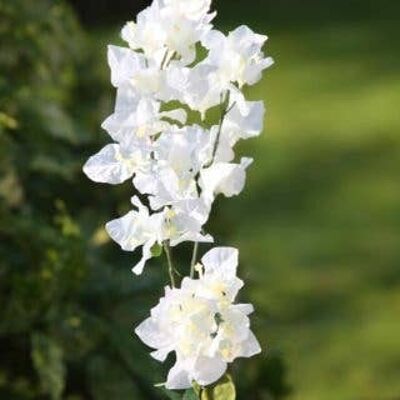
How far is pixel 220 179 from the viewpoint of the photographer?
1859mm

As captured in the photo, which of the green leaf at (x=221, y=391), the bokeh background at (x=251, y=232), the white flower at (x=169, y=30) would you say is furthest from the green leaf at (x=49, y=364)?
the white flower at (x=169, y=30)

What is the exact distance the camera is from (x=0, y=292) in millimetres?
3635

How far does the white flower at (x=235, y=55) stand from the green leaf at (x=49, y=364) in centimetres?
171

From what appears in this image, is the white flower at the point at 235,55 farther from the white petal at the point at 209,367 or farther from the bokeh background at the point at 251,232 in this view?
the bokeh background at the point at 251,232

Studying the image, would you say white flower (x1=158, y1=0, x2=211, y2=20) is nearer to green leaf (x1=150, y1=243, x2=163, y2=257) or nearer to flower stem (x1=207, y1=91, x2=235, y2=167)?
flower stem (x1=207, y1=91, x2=235, y2=167)

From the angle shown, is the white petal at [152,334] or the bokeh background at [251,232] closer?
the white petal at [152,334]

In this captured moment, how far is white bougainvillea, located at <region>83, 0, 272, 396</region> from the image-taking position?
183cm

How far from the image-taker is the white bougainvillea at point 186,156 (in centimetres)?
183

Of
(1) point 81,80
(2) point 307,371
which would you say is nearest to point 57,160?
(2) point 307,371

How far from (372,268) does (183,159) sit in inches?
178

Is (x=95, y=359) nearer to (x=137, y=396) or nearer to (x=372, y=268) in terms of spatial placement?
(x=137, y=396)

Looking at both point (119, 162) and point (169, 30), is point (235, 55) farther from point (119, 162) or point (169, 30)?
point (119, 162)

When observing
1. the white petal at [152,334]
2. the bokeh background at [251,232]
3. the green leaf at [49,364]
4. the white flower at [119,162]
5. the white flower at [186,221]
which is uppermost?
the bokeh background at [251,232]

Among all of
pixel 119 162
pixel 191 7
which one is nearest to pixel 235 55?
pixel 191 7
